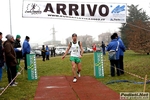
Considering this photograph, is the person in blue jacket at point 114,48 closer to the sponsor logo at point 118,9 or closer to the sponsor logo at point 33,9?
the sponsor logo at point 118,9

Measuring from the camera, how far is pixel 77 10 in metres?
10.7

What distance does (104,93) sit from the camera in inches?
261

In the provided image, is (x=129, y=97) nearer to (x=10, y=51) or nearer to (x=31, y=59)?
(x=10, y=51)

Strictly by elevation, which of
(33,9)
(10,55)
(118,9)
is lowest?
(10,55)

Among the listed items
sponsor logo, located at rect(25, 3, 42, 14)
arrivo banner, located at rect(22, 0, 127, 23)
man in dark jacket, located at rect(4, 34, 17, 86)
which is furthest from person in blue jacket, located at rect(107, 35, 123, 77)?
man in dark jacket, located at rect(4, 34, 17, 86)

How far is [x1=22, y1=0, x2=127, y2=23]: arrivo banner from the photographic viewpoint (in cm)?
1055

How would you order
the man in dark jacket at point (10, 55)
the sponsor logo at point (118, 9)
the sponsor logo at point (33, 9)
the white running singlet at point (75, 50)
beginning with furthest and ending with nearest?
1. the sponsor logo at point (33, 9)
2. the sponsor logo at point (118, 9)
3. the white running singlet at point (75, 50)
4. the man in dark jacket at point (10, 55)

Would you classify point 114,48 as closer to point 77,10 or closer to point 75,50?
point 75,50

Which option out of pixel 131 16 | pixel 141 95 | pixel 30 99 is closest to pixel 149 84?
pixel 141 95

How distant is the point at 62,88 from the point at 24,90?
1223mm

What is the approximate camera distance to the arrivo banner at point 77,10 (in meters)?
10.5

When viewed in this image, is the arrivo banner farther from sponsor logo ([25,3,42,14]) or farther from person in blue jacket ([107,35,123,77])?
person in blue jacket ([107,35,123,77])

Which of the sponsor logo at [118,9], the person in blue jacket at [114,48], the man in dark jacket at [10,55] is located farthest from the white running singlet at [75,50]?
the sponsor logo at [118,9]

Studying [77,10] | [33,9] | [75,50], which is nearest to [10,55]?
[75,50]
